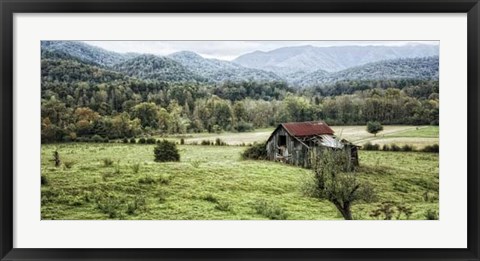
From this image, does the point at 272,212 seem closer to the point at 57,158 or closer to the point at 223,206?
the point at 223,206

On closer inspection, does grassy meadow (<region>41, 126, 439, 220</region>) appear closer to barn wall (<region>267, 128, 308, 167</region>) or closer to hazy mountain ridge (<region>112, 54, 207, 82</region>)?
barn wall (<region>267, 128, 308, 167</region>)

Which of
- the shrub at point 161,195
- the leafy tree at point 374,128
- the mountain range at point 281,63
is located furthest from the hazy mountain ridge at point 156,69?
the leafy tree at point 374,128

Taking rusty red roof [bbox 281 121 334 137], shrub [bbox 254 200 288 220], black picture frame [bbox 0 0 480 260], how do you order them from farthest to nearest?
rusty red roof [bbox 281 121 334 137], shrub [bbox 254 200 288 220], black picture frame [bbox 0 0 480 260]

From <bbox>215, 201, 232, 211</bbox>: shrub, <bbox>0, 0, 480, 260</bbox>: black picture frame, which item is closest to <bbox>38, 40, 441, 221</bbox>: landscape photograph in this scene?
<bbox>215, 201, 232, 211</bbox>: shrub

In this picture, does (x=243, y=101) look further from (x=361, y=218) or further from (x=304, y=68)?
(x=361, y=218)

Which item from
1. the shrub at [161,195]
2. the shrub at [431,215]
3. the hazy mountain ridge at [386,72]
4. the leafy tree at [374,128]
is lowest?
the shrub at [431,215]
